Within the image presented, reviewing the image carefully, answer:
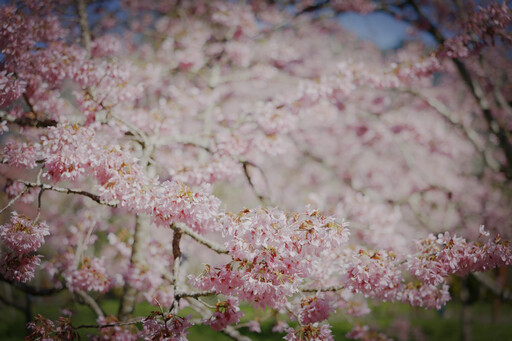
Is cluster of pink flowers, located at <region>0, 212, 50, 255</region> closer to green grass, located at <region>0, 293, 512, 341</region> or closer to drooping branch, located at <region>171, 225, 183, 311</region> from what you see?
drooping branch, located at <region>171, 225, 183, 311</region>

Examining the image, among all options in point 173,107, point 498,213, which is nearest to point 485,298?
point 498,213

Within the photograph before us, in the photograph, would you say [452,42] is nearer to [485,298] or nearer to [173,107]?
[173,107]

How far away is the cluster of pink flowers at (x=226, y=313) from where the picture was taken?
2471 mm

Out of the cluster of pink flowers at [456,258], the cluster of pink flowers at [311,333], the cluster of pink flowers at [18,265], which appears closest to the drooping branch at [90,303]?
the cluster of pink flowers at [18,265]

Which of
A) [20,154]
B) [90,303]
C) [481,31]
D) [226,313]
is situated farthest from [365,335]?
[20,154]

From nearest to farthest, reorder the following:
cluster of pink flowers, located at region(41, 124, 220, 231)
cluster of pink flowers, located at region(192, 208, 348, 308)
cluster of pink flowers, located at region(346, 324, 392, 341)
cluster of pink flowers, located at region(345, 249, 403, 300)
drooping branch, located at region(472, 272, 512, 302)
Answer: cluster of pink flowers, located at region(192, 208, 348, 308) → cluster of pink flowers, located at region(41, 124, 220, 231) → cluster of pink flowers, located at region(345, 249, 403, 300) → cluster of pink flowers, located at region(346, 324, 392, 341) → drooping branch, located at region(472, 272, 512, 302)

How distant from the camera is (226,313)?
252cm

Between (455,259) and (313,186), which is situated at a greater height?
(455,259)

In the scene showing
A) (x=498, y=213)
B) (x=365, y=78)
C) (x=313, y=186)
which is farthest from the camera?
(x=313, y=186)

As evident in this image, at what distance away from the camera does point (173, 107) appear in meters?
4.99

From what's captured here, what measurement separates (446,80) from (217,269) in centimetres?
1293

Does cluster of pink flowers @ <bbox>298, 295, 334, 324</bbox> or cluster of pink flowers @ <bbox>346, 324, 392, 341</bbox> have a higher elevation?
cluster of pink flowers @ <bbox>298, 295, 334, 324</bbox>

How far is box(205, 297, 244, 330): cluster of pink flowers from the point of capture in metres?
2.47

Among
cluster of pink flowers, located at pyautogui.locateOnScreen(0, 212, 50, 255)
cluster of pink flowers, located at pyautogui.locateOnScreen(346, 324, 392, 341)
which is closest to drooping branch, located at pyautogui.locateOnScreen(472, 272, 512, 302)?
cluster of pink flowers, located at pyautogui.locateOnScreen(346, 324, 392, 341)
